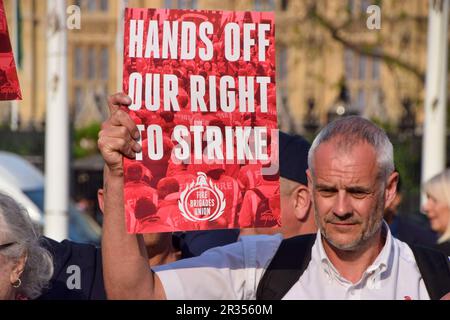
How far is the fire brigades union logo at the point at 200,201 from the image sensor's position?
3.34m

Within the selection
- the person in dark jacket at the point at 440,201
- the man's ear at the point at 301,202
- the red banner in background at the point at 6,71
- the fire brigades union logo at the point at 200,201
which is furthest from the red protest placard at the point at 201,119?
the person in dark jacket at the point at 440,201

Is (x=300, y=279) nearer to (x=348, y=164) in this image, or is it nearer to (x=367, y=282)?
(x=367, y=282)

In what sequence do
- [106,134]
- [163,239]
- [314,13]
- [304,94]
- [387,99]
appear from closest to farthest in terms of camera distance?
[106,134] < [163,239] < [314,13] < [387,99] < [304,94]

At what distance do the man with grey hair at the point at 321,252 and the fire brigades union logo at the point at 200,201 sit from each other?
6.4 inches

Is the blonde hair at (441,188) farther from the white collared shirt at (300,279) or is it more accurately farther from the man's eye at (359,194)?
the man's eye at (359,194)

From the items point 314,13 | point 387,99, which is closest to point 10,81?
point 314,13

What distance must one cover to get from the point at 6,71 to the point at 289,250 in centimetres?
96

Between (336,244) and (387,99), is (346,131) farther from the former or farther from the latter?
(387,99)

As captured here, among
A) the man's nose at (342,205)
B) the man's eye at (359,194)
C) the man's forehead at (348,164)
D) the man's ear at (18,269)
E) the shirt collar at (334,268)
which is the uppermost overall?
the man's forehead at (348,164)

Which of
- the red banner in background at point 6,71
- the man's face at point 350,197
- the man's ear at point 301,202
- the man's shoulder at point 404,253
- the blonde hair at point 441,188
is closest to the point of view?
the man's face at point 350,197

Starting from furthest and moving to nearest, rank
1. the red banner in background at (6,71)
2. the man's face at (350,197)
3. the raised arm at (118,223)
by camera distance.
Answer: the red banner in background at (6,71), the man's face at (350,197), the raised arm at (118,223)

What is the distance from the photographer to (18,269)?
140 inches

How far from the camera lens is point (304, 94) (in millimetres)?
37750
